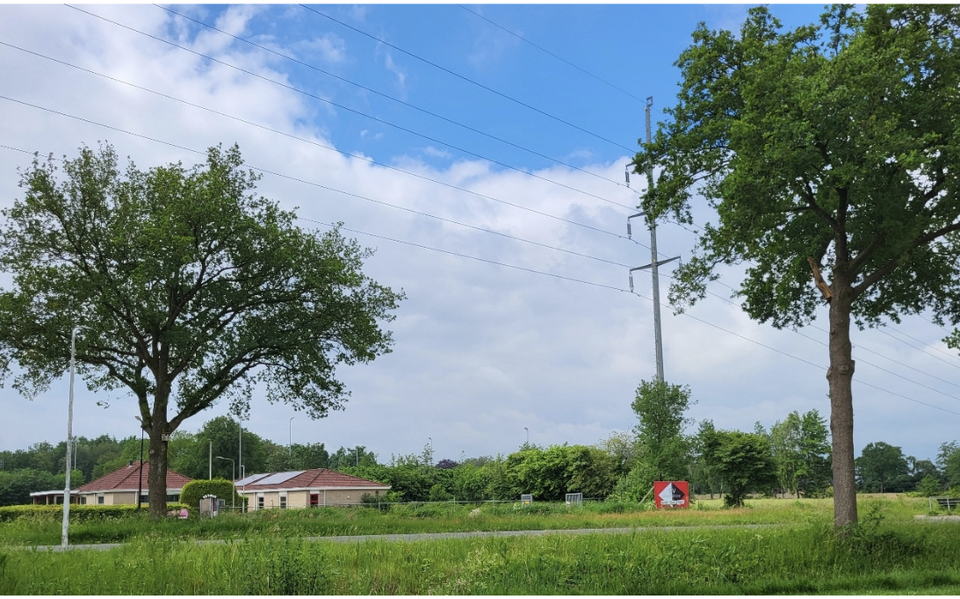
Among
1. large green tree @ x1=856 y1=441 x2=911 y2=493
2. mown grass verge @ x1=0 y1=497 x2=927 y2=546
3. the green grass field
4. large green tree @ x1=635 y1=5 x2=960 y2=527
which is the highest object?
large green tree @ x1=635 y1=5 x2=960 y2=527

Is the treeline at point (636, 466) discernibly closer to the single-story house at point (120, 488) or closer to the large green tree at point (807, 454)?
the large green tree at point (807, 454)

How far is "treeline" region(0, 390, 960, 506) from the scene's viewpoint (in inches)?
1566

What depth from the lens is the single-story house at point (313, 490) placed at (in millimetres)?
60156

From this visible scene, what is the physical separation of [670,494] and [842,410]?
50.1 ft

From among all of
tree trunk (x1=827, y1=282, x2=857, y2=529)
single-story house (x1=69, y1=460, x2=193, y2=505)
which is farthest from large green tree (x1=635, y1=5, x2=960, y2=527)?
single-story house (x1=69, y1=460, x2=193, y2=505)

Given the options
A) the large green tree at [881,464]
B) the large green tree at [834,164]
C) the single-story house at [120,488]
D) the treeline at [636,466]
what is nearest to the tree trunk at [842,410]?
the large green tree at [834,164]

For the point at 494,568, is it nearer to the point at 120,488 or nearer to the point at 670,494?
the point at 670,494

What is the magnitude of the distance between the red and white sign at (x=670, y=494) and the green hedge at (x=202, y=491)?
3032 centimetres

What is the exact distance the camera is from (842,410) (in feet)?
60.2

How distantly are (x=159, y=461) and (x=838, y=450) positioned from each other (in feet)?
80.2

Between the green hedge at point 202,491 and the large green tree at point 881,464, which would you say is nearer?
the green hedge at point 202,491

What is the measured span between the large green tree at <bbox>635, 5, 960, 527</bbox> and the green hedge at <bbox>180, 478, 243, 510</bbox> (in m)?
40.0

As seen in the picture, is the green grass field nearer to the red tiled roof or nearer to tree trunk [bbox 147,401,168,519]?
tree trunk [bbox 147,401,168,519]

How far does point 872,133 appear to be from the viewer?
16.5m
